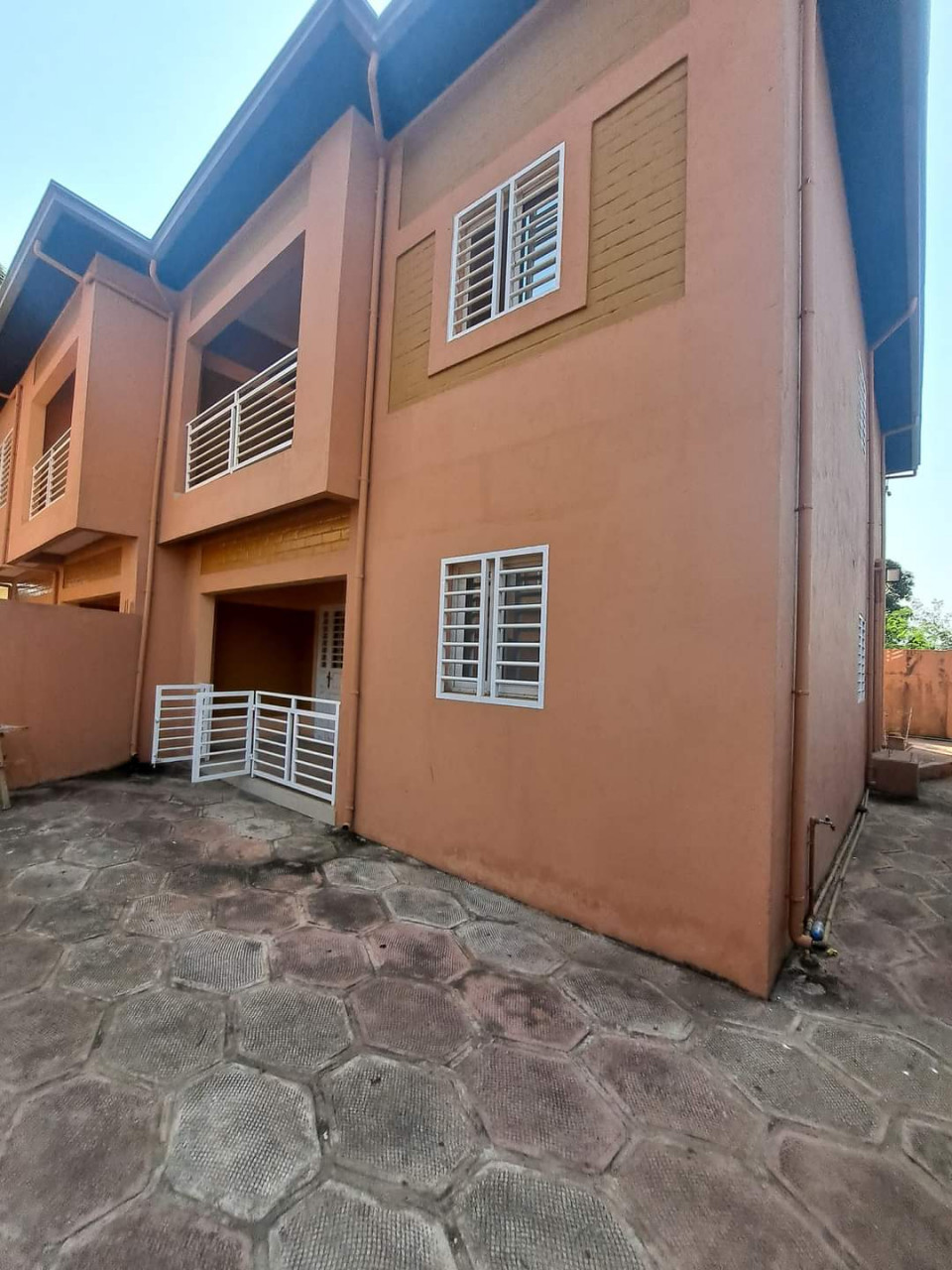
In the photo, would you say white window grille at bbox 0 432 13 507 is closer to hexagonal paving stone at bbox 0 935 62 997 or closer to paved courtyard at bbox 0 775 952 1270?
paved courtyard at bbox 0 775 952 1270

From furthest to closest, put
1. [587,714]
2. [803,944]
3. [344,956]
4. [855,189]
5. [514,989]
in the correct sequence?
[855,189]
[587,714]
[803,944]
[344,956]
[514,989]

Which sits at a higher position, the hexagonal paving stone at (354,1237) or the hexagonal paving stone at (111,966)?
the hexagonal paving stone at (354,1237)

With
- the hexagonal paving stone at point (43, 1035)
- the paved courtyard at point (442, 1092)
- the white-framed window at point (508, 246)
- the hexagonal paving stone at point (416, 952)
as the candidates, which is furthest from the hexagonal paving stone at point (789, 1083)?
the white-framed window at point (508, 246)

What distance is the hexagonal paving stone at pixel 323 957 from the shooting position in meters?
2.88

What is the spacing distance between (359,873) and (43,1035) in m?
2.16

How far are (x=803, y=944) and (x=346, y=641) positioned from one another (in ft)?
13.9

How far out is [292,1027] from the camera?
2.48m

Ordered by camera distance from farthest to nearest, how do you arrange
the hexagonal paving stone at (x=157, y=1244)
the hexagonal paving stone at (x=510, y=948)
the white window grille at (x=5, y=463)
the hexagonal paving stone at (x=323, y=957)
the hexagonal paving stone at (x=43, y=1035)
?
1. the white window grille at (x=5, y=463)
2. the hexagonal paving stone at (x=510, y=948)
3. the hexagonal paving stone at (x=323, y=957)
4. the hexagonal paving stone at (x=43, y=1035)
5. the hexagonal paving stone at (x=157, y=1244)

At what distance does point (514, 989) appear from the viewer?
285 centimetres

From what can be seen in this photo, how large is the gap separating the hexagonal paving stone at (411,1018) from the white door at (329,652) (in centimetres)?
622

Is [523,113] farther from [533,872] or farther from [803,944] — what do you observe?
[803,944]

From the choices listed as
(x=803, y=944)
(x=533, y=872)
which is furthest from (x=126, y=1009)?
(x=803, y=944)

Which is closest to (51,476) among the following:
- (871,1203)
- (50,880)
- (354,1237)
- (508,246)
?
(50,880)

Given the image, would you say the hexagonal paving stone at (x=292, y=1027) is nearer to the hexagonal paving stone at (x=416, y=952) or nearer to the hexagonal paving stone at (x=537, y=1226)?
the hexagonal paving stone at (x=416, y=952)
